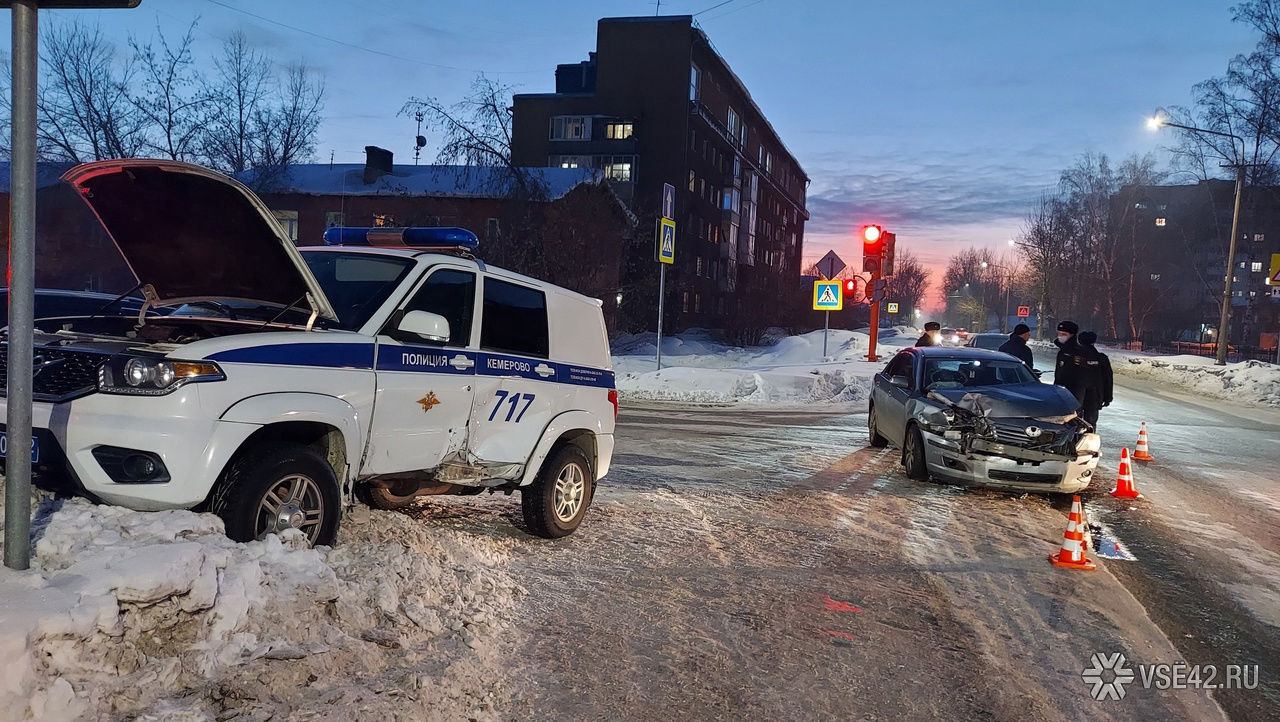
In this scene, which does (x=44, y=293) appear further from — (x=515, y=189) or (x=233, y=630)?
(x=515, y=189)

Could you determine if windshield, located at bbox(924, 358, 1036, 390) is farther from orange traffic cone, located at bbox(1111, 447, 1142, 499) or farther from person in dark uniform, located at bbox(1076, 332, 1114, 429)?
orange traffic cone, located at bbox(1111, 447, 1142, 499)

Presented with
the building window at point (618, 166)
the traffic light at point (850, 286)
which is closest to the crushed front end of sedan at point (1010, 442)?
the traffic light at point (850, 286)

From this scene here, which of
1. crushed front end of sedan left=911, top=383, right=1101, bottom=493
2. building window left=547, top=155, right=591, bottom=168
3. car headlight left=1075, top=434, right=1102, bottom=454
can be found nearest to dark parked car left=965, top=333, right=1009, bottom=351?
building window left=547, top=155, right=591, bottom=168

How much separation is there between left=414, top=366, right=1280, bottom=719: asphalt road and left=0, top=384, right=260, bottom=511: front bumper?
69.4 inches

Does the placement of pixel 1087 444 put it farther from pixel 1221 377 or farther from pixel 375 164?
pixel 375 164

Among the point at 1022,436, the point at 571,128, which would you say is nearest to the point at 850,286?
the point at 571,128

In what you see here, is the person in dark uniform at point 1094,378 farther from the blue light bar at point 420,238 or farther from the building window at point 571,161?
the building window at point 571,161

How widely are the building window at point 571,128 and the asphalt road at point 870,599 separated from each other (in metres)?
44.7

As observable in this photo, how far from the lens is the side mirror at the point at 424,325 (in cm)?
460

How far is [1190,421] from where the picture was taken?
55.3 feet

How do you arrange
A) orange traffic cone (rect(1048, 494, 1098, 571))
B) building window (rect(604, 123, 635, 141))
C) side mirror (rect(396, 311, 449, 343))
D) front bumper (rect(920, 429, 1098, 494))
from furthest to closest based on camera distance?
building window (rect(604, 123, 635, 141)), front bumper (rect(920, 429, 1098, 494)), orange traffic cone (rect(1048, 494, 1098, 571)), side mirror (rect(396, 311, 449, 343))

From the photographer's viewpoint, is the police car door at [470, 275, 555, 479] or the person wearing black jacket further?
the person wearing black jacket

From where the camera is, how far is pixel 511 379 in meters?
5.62

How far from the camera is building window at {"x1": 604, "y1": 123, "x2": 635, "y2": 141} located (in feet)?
164
